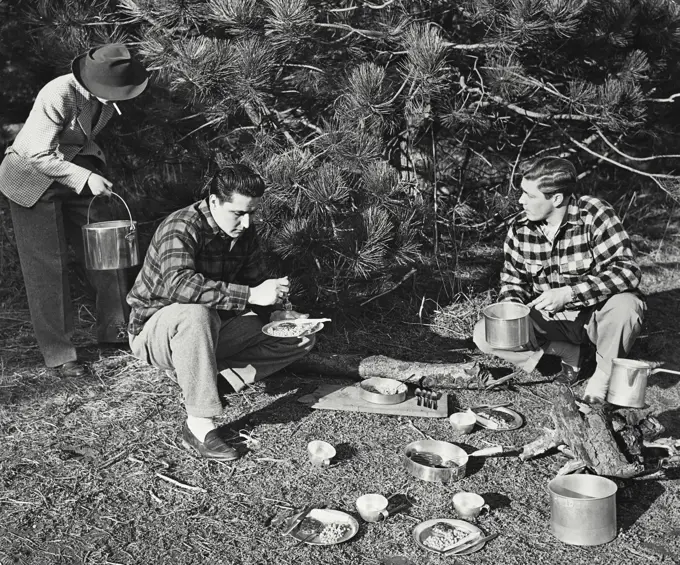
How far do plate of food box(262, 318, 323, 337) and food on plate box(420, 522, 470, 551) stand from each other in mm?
1138

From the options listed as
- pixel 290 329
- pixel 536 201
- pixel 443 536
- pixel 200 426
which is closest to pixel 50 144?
pixel 290 329

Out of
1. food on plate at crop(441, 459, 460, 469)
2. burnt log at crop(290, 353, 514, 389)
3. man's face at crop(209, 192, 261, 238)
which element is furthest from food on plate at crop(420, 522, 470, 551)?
man's face at crop(209, 192, 261, 238)

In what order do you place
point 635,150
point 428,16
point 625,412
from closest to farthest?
point 625,412 → point 428,16 → point 635,150

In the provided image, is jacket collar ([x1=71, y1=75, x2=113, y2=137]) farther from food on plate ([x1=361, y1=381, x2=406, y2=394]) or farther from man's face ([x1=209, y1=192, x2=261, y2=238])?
food on plate ([x1=361, y1=381, x2=406, y2=394])

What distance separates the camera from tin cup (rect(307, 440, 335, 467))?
3.27 m

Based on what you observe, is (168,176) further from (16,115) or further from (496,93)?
(496,93)

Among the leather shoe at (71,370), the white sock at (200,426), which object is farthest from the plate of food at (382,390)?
the leather shoe at (71,370)

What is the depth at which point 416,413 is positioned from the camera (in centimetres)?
375

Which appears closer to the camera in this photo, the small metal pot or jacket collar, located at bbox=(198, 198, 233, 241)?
the small metal pot

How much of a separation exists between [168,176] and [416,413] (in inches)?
82.4

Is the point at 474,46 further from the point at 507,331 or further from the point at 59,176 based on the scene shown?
the point at 59,176

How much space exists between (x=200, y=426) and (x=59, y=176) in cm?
151

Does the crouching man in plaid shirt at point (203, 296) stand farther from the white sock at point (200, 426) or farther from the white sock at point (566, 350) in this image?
the white sock at point (566, 350)

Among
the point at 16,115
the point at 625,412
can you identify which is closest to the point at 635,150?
the point at 625,412
